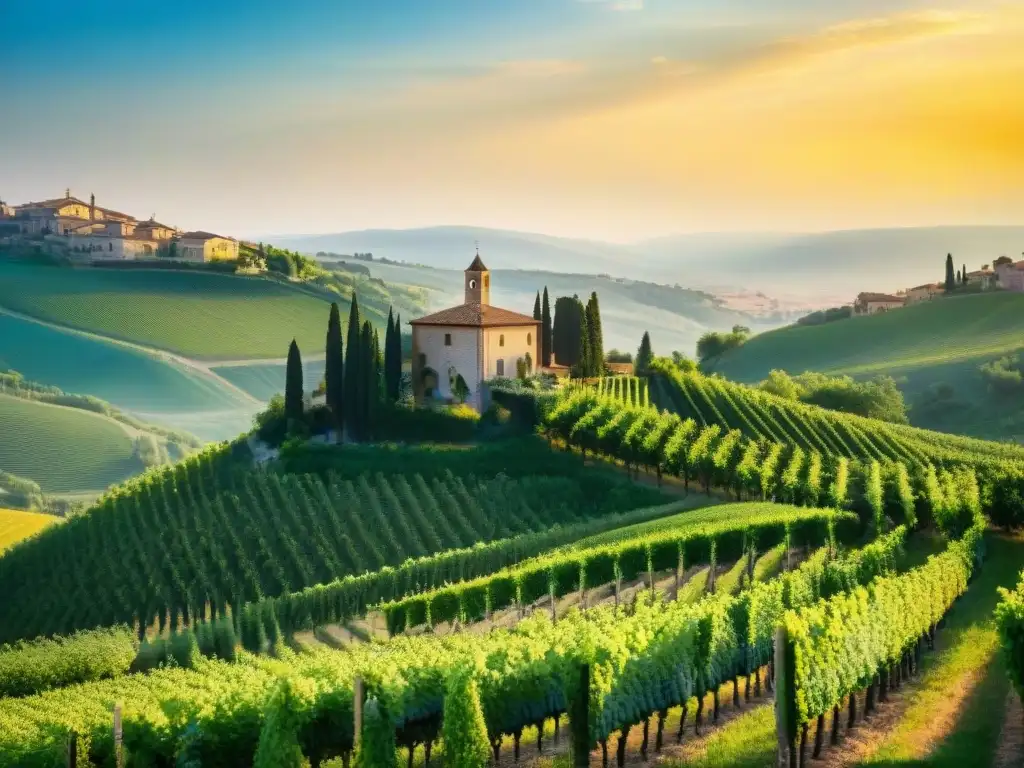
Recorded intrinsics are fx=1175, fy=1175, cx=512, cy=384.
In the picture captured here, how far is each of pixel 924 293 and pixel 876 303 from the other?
4.13 m

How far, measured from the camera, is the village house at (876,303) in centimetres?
10333

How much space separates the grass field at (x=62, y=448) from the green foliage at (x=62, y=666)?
4811 cm

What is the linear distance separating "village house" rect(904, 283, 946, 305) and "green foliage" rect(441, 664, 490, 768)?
90307 millimetres

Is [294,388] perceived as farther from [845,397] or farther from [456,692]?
[456,692]

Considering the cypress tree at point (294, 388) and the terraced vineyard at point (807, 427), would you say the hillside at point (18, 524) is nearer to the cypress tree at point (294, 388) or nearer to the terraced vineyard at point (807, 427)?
the cypress tree at point (294, 388)

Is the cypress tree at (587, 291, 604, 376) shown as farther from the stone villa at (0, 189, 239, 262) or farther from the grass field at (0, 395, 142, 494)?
the stone villa at (0, 189, 239, 262)

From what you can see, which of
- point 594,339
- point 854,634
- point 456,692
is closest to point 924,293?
point 594,339

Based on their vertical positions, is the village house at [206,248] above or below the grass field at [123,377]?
above

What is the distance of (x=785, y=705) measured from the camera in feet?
49.0

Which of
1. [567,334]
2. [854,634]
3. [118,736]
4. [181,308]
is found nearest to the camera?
[118,736]

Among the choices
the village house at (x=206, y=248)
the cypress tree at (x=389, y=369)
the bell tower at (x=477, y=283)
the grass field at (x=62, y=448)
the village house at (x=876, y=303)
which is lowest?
the grass field at (x=62, y=448)

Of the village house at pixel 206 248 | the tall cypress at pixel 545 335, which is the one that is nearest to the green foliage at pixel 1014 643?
the tall cypress at pixel 545 335

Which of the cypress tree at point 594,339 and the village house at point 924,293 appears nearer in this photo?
the cypress tree at point 594,339

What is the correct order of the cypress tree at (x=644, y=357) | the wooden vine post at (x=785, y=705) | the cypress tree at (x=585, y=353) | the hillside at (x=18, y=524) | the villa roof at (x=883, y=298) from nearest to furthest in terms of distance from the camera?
the wooden vine post at (x=785, y=705)
the cypress tree at (x=585, y=353)
the cypress tree at (x=644, y=357)
the hillside at (x=18, y=524)
the villa roof at (x=883, y=298)
